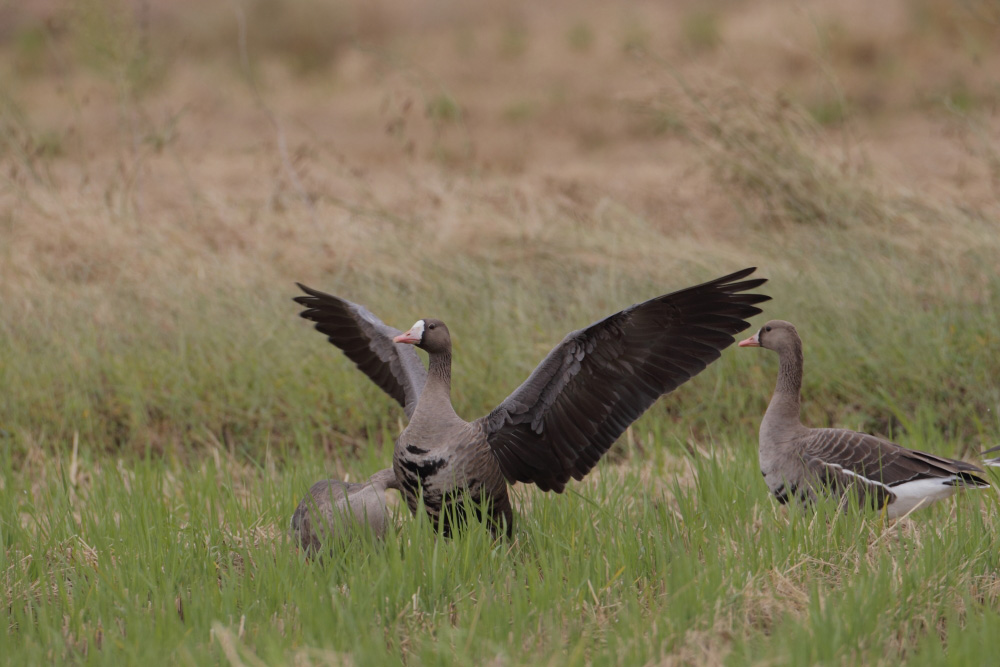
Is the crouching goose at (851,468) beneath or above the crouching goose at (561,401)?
beneath

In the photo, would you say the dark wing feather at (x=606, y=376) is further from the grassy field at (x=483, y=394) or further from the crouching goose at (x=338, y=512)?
the crouching goose at (x=338, y=512)

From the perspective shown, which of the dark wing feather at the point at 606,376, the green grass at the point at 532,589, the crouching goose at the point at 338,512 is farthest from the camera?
the crouching goose at the point at 338,512

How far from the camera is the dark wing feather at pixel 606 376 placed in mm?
3850

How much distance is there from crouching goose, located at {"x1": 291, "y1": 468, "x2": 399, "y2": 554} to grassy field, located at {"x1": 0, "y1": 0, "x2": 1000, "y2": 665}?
0.52 feet

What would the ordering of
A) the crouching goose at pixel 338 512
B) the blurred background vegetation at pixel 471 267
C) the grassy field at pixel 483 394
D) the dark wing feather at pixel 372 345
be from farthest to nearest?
the blurred background vegetation at pixel 471 267
the dark wing feather at pixel 372 345
the crouching goose at pixel 338 512
the grassy field at pixel 483 394

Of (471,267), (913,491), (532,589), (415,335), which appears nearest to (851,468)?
(913,491)

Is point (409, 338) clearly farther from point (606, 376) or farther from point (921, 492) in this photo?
point (921, 492)

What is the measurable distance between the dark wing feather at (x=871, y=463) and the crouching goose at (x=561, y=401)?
805 millimetres

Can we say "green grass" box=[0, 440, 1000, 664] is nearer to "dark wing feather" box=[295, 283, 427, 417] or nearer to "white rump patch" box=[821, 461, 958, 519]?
"white rump patch" box=[821, 461, 958, 519]

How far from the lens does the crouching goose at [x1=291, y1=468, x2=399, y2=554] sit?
398cm

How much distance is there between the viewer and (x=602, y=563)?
3.70 m

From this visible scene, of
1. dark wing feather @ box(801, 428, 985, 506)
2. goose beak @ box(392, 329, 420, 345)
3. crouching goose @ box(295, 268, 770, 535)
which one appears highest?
goose beak @ box(392, 329, 420, 345)

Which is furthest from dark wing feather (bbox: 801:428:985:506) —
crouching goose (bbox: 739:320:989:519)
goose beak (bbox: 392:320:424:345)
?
goose beak (bbox: 392:320:424:345)

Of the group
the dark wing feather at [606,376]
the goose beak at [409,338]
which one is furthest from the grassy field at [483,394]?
the goose beak at [409,338]
